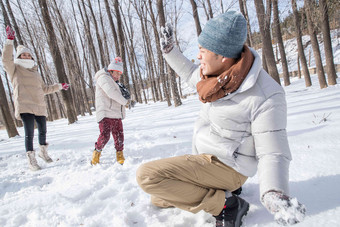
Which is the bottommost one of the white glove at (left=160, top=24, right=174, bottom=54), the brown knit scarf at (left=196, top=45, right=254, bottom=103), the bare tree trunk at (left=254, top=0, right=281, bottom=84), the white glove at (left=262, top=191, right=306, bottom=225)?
the white glove at (left=262, top=191, right=306, bottom=225)

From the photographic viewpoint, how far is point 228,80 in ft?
4.11

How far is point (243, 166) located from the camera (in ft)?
4.44

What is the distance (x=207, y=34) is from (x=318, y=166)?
159 centimetres

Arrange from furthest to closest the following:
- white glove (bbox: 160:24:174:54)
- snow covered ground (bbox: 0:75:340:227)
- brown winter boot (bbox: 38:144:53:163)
→ brown winter boot (bbox: 38:144:53:163), white glove (bbox: 160:24:174:54), snow covered ground (bbox: 0:75:340:227)

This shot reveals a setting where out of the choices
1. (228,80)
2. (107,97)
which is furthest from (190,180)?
(107,97)

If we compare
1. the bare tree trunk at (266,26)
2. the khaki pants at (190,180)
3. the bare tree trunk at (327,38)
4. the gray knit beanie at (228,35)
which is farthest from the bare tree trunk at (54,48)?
the bare tree trunk at (327,38)

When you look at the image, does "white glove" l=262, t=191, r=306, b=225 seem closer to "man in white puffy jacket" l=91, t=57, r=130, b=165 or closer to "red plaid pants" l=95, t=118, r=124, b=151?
"man in white puffy jacket" l=91, t=57, r=130, b=165

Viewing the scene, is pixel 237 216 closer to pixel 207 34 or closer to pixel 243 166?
Answer: pixel 243 166

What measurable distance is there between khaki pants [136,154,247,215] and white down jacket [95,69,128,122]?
180 cm

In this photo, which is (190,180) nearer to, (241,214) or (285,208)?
(241,214)

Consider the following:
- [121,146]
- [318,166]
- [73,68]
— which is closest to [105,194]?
[121,146]

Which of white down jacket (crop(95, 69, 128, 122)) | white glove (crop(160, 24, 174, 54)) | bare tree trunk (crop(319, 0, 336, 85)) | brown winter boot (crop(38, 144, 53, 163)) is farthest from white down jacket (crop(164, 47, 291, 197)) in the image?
bare tree trunk (crop(319, 0, 336, 85))

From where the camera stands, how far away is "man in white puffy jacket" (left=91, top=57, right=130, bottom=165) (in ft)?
9.71

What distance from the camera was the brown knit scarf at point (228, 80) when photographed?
122cm
